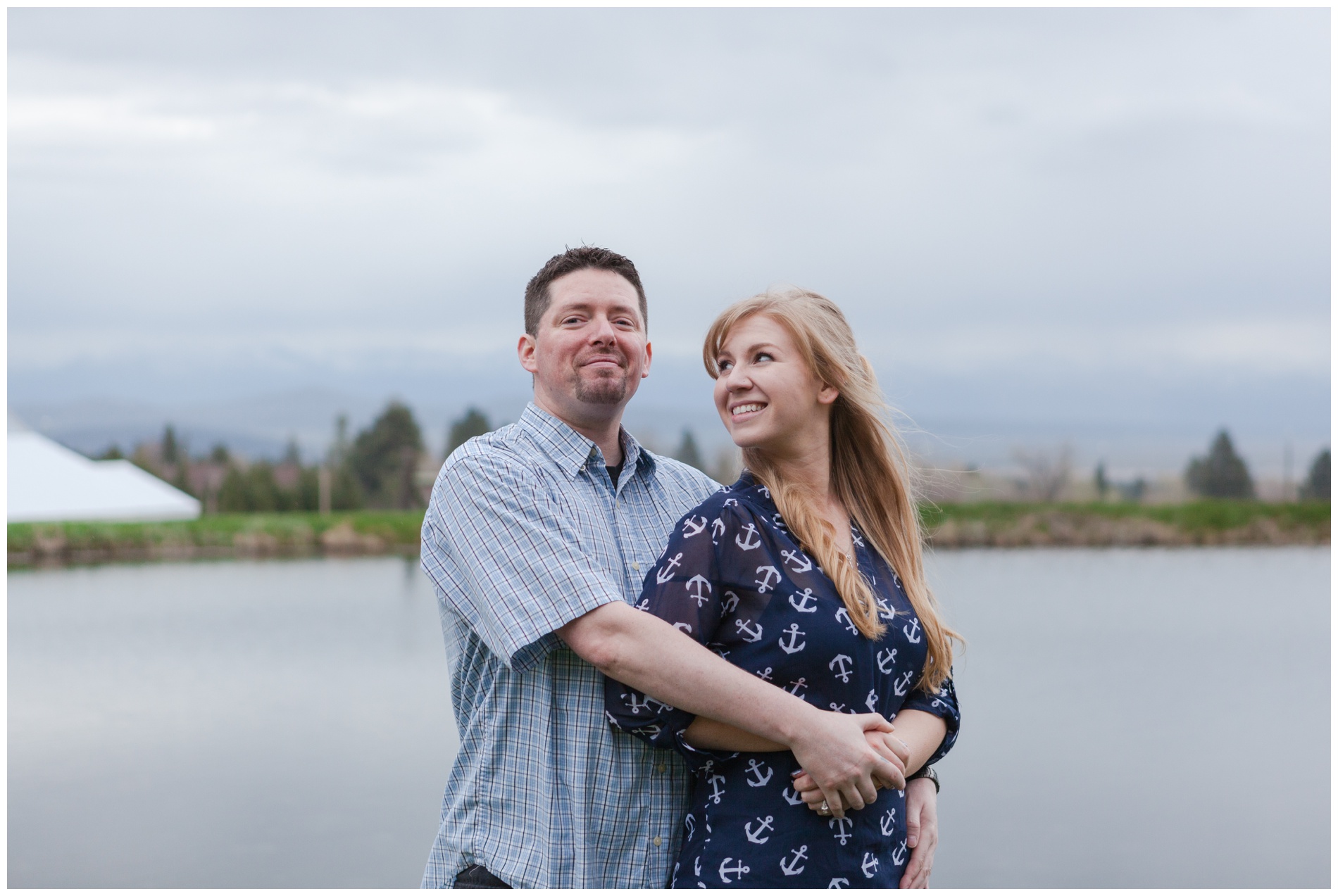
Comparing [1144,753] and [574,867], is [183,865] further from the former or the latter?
[1144,753]

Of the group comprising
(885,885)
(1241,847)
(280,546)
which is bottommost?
(1241,847)

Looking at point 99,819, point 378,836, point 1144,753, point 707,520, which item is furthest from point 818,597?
point 1144,753

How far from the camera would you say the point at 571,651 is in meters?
2.33

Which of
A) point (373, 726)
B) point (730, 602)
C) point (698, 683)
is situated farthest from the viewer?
point (373, 726)

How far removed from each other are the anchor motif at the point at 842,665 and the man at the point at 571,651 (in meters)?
0.08

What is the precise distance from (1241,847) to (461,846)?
15.9 meters

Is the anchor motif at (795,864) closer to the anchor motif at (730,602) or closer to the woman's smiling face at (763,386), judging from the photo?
the anchor motif at (730,602)

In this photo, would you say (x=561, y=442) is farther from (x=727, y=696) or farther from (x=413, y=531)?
(x=413, y=531)

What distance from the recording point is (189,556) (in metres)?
31.9

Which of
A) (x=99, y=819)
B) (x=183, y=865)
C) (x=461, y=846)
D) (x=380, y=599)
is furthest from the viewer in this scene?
(x=380, y=599)

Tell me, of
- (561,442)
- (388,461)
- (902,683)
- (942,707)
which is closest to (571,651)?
(561,442)

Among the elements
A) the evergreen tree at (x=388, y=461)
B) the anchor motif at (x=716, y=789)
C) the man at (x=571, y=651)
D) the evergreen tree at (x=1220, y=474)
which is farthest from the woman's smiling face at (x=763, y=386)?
the evergreen tree at (x=1220, y=474)

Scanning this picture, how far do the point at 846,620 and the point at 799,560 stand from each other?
14cm

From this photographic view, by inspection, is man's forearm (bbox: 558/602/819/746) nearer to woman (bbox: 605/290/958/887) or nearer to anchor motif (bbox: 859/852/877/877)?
woman (bbox: 605/290/958/887)
